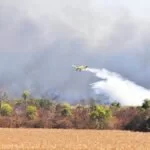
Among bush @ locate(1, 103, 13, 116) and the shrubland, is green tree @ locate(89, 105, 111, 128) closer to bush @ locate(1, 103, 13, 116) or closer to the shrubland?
the shrubland

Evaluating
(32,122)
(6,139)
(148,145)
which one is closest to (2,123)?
(32,122)

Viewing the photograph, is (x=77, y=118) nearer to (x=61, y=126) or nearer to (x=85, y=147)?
(x=61, y=126)

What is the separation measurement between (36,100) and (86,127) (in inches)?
1232

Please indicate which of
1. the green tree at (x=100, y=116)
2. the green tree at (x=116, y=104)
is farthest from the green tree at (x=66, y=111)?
the green tree at (x=116, y=104)

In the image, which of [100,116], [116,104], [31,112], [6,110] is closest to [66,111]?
[31,112]

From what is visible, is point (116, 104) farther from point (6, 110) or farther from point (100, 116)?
point (6, 110)

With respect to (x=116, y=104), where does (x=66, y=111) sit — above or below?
below

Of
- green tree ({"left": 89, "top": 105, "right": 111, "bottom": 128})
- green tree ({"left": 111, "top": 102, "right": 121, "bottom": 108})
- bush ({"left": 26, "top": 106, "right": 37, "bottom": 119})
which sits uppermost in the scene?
green tree ({"left": 111, "top": 102, "right": 121, "bottom": 108})

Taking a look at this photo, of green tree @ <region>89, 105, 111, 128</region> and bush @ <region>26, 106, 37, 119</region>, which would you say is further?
Result: bush @ <region>26, 106, 37, 119</region>

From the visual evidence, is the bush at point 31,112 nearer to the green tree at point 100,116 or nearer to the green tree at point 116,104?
the green tree at point 100,116

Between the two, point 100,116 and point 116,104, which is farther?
point 116,104

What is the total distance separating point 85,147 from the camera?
218ft

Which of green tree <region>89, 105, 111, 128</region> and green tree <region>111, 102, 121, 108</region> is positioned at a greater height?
green tree <region>111, 102, 121, 108</region>

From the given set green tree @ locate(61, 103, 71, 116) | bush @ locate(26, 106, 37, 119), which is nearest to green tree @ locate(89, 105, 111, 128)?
green tree @ locate(61, 103, 71, 116)
